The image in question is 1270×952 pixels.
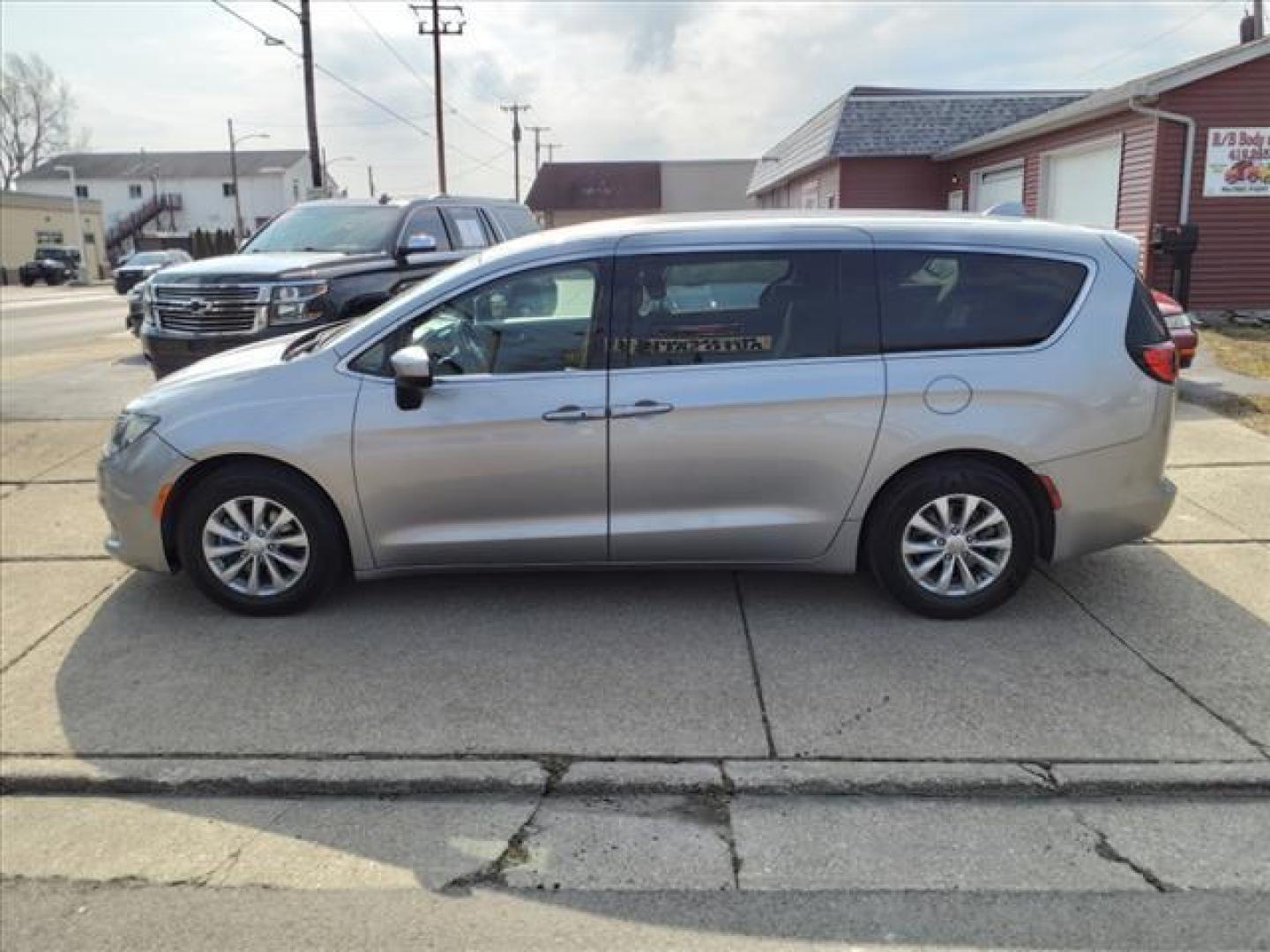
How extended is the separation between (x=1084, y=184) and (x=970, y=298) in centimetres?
1499

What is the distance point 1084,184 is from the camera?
17766 mm

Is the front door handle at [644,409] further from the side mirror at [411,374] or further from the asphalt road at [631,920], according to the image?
the asphalt road at [631,920]

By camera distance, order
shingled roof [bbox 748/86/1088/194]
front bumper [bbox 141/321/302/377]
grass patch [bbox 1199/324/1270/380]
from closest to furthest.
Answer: front bumper [bbox 141/321/302/377] < grass patch [bbox 1199/324/1270/380] < shingled roof [bbox 748/86/1088/194]

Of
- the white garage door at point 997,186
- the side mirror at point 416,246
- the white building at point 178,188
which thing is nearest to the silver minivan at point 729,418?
the side mirror at point 416,246

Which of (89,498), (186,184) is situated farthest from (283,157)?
(89,498)

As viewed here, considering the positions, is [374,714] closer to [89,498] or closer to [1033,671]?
[1033,671]

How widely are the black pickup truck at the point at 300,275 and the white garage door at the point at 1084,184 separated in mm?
10862

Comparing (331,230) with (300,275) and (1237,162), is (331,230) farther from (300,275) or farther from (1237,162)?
(1237,162)

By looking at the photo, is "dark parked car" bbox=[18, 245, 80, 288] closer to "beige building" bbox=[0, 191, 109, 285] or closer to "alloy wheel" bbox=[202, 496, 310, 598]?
"beige building" bbox=[0, 191, 109, 285]

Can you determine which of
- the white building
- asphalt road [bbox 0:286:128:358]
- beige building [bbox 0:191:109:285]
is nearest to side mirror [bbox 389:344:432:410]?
asphalt road [bbox 0:286:128:358]

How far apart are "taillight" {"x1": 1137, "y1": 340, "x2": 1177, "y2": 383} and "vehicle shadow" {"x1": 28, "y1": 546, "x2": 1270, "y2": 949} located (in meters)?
1.12

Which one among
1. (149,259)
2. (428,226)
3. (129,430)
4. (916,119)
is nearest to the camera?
(129,430)

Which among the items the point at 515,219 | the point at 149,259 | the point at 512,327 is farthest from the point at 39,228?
the point at 512,327

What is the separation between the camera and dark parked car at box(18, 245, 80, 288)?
54531mm
